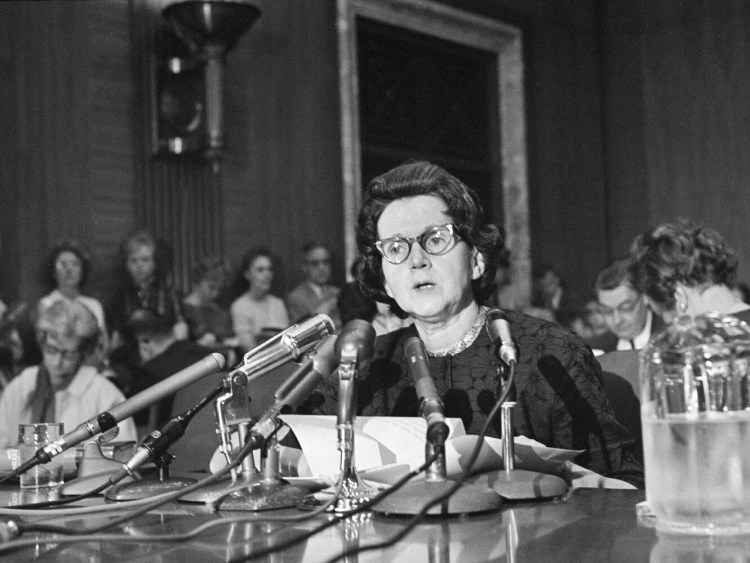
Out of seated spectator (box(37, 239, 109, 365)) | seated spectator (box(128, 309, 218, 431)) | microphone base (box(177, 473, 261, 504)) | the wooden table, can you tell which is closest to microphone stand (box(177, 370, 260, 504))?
microphone base (box(177, 473, 261, 504))

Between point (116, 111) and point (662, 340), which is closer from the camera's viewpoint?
point (662, 340)

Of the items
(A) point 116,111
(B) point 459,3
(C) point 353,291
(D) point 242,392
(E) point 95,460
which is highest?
(B) point 459,3

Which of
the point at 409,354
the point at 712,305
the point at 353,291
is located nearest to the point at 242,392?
the point at 409,354

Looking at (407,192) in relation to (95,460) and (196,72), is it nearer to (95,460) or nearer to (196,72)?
(95,460)

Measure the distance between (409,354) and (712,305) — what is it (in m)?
2.10

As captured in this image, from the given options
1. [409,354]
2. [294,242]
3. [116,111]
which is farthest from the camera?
[294,242]

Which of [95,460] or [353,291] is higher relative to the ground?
[353,291]

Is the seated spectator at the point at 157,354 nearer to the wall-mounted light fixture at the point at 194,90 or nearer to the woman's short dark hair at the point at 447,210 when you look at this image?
the woman's short dark hair at the point at 447,210

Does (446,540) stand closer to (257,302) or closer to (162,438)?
(162,438)

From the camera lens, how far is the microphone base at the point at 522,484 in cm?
187

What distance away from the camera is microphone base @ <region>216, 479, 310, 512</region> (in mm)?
1904

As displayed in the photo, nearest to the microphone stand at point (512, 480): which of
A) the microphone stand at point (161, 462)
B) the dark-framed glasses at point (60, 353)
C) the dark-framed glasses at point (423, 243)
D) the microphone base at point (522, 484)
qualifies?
the microphone base at point (522, 484)

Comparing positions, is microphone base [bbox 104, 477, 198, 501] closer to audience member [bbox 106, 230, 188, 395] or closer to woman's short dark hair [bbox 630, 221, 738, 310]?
woman's short dark hair [bbox 630, 221, 738, 310]

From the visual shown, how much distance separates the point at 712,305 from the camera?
3658 millimetres
